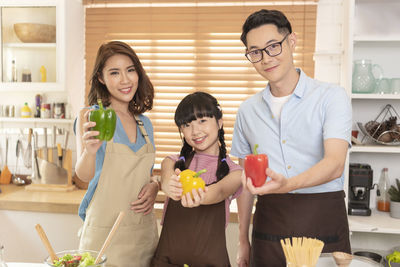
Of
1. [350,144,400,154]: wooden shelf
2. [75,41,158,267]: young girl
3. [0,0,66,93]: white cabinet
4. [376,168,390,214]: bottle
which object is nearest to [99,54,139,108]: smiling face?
[75,41,158,267]: young girl

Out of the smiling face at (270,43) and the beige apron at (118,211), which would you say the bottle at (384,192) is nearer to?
the smiling face at (270,43)

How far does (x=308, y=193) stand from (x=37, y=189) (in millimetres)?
2269

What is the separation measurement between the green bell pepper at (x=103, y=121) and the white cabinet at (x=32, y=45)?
5.29 ft

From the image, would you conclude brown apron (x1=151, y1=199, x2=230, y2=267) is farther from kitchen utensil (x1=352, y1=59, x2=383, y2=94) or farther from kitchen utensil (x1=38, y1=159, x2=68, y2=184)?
kitchen utensil (x1=38, y1=159, x2=68, y2=184)

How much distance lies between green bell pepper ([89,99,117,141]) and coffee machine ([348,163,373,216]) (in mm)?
1806

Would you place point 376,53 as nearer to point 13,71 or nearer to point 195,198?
point 195,198

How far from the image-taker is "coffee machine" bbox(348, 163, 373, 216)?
108 inches

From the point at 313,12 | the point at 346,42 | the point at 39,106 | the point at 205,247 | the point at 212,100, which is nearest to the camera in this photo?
the point at 205,247

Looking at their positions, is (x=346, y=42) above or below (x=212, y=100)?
above

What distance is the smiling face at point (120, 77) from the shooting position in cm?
182

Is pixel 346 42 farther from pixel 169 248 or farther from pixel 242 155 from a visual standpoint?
pixel 169 248

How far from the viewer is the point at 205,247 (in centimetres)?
158

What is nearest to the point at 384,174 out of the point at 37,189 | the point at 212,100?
the point at 212,100

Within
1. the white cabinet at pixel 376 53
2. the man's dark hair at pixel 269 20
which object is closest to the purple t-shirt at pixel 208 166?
the man's dark hair at pixel 269 20
